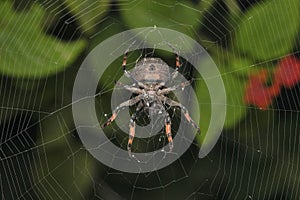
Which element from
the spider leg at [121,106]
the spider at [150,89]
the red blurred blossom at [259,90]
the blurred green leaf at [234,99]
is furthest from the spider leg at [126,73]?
the red blurred blossom at [259,90]

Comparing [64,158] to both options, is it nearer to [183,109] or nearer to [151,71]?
[183,109]

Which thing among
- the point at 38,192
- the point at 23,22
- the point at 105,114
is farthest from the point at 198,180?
the point at 23,22

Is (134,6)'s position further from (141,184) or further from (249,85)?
(141,184)

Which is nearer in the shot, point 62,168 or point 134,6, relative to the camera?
point 134,6

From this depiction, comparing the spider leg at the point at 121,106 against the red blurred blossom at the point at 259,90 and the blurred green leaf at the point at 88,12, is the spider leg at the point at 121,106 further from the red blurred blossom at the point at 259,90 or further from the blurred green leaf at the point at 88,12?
the red blurred blossom at the point at 259,90

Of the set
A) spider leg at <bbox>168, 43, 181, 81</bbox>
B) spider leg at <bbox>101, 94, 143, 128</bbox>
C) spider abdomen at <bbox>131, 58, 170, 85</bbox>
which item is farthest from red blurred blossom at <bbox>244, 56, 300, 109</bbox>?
spider leg at <bbox>101, 94, 143, 128</bbox>

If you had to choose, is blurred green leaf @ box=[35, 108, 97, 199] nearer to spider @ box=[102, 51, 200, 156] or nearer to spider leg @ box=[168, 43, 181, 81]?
spider @ box=[102, 51, 200, 156]

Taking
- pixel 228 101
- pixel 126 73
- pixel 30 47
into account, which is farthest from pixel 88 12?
pixel 228 101
